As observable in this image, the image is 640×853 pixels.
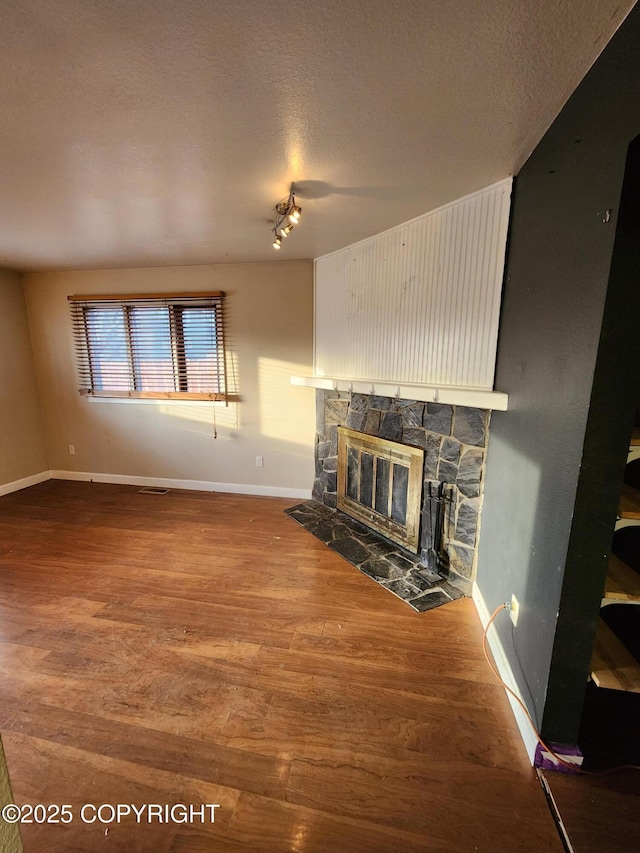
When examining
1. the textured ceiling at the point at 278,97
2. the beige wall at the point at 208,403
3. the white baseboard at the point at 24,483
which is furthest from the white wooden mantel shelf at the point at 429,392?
the white baseboard at the point at 24,483

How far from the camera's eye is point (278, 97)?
1142 mm

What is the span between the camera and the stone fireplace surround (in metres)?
2.04

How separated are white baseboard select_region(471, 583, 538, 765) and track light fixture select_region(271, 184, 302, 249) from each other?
2.38 meters

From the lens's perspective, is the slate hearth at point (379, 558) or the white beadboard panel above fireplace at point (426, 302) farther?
the slate hearth at point (379, 558)

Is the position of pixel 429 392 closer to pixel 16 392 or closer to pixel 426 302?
pixel 426 302

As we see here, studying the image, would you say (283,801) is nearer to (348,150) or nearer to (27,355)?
(348,150)

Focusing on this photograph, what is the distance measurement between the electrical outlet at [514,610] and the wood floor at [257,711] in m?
0.35

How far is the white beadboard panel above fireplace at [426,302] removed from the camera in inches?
70.5

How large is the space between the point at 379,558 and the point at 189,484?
7.85 feet

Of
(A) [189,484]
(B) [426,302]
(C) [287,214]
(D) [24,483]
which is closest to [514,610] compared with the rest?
(B) [426,302]

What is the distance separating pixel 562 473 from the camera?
3.69 ft

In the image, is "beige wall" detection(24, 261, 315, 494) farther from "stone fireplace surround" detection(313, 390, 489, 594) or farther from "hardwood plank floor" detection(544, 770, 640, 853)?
"hardwood plank floor" detection(544, 770, 640, 853)

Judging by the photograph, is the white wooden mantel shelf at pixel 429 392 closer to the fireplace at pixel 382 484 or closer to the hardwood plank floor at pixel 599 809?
the fireplace at pixel 382 484

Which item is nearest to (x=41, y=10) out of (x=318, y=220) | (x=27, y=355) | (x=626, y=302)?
(x=318, y=220)
